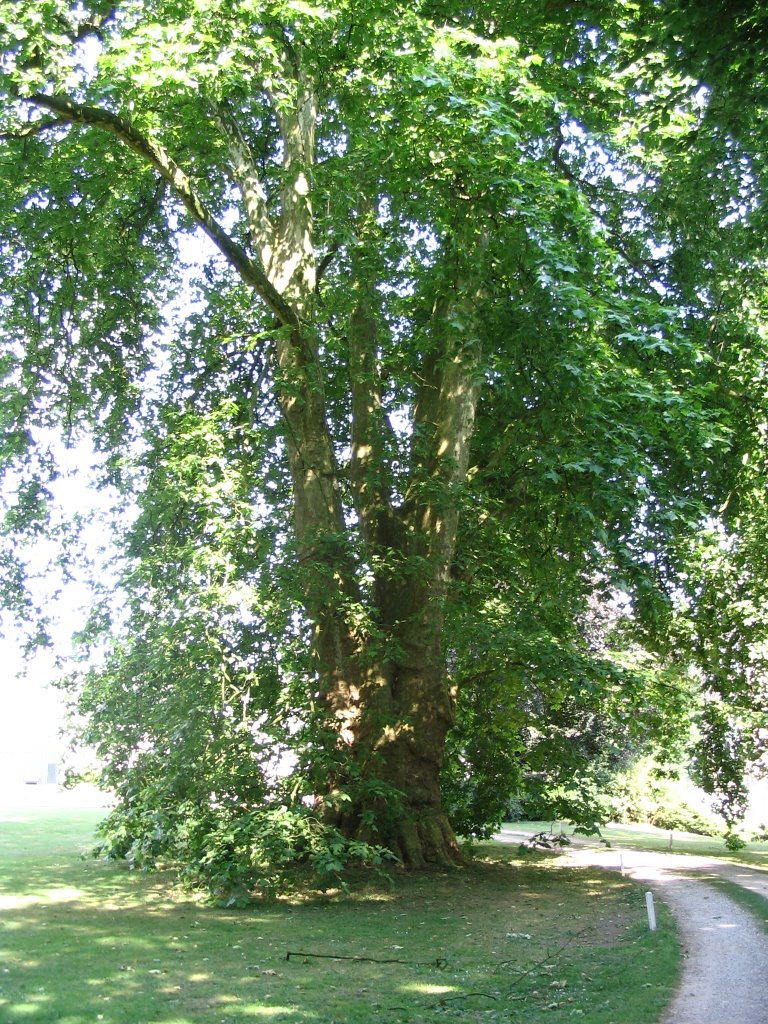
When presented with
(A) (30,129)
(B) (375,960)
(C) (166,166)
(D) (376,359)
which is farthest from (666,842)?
(A) (30,129)

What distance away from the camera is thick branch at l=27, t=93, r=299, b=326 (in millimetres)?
11789

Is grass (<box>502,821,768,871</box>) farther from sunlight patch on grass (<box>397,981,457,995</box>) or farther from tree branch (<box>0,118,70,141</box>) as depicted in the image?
tree branch (<box>0,118,70,141</box>)

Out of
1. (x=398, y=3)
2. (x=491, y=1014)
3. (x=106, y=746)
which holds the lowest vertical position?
(x=491, y=1014)

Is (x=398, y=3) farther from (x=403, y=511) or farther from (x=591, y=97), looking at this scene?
(x=403, y=511)

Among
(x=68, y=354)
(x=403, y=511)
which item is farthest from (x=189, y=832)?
(x=68, y=354)

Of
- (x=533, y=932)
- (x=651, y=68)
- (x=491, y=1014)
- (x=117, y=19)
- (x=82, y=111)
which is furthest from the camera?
(x=117, y=19)

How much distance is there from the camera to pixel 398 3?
1212cm

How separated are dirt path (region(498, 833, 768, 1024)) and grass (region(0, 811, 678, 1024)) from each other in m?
0.23

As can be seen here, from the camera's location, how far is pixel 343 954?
9.49 metres

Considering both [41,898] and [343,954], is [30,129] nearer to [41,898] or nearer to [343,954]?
[41,898]

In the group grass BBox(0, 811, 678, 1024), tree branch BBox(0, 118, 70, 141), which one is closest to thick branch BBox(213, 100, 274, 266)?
tree branch BBox(0, 118, 70, 141)

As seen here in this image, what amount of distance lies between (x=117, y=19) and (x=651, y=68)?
7.29 m

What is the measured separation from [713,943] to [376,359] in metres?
9.89

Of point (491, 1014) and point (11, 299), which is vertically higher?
point (11, 299)
